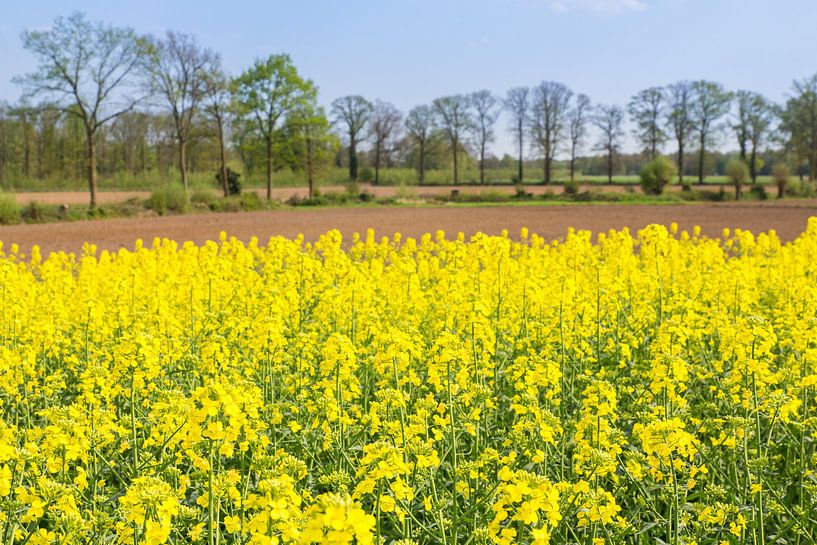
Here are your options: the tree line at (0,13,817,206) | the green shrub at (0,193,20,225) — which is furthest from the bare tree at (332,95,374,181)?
the green shrub at (0,193,20,225)

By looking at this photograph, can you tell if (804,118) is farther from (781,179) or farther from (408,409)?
(408,409)

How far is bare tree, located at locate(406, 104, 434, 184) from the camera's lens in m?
68.6

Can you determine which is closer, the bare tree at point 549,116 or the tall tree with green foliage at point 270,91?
the tall tree with green foliage at point 270,91

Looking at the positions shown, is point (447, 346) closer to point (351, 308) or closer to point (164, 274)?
point (351, 308)

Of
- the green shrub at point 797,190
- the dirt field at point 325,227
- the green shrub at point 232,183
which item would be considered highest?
the green shrub at point 232,183

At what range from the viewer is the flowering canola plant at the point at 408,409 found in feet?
8.44

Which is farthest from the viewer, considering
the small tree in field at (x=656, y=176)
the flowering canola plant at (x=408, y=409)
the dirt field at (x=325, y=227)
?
the small tree in field at (x=656, y=176)

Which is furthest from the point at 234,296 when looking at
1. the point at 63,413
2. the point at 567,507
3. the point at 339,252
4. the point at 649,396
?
the point at 567,507

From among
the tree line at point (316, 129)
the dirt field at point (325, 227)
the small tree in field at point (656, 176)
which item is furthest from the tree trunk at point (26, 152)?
the small tree in field at point (656, 176)

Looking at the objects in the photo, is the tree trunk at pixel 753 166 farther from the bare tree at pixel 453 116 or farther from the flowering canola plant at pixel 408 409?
the flowering canola plant at pixel 408 409

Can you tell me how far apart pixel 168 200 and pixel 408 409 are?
100 feet

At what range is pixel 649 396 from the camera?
4.39 m

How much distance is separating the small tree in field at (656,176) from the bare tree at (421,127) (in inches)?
1038

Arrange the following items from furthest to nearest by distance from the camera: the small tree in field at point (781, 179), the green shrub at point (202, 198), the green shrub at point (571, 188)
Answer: the green shrub at point (571, 188)
the small tree in field at point (781, 179)
the green shrub at point (202, 198)
